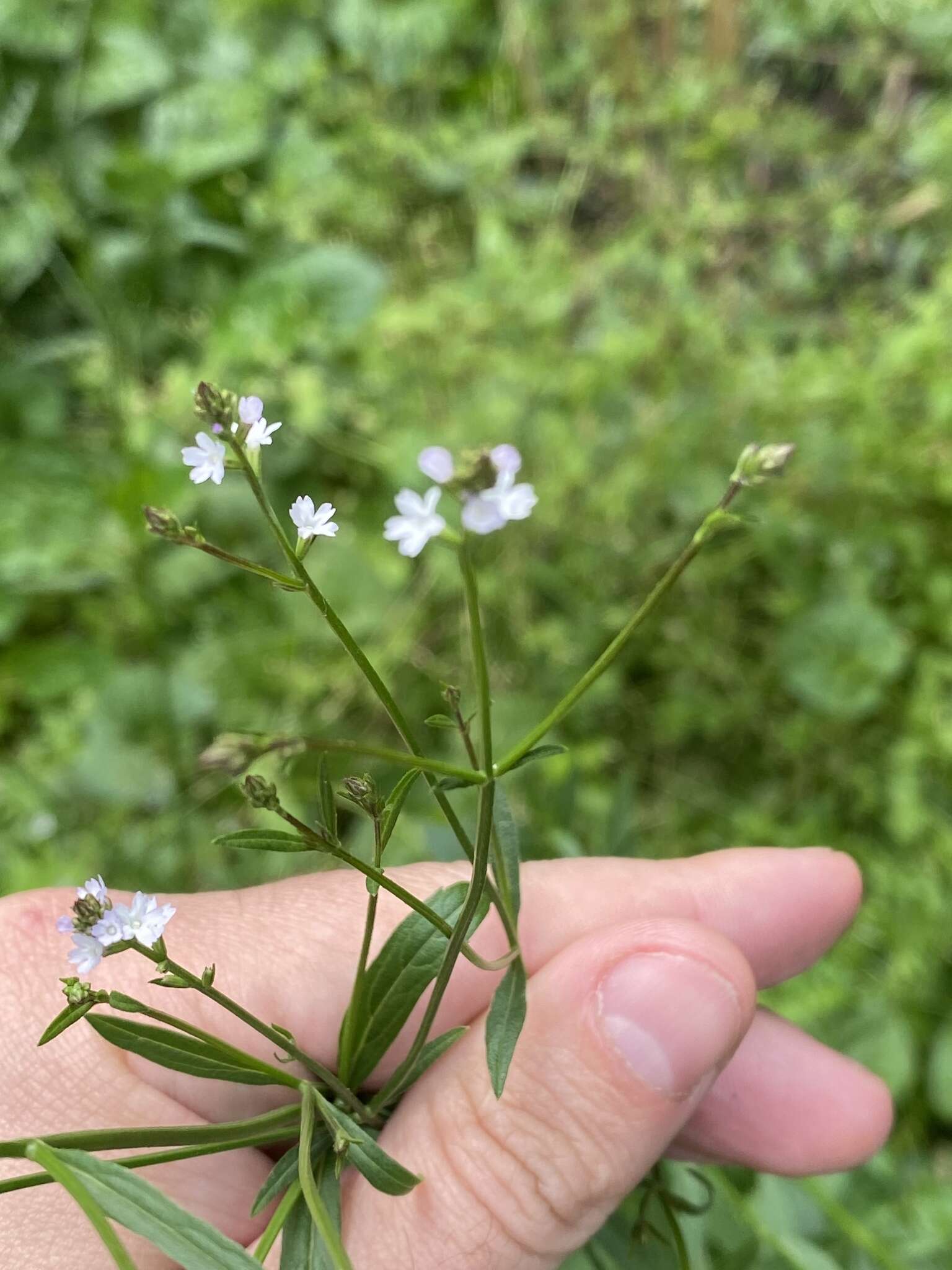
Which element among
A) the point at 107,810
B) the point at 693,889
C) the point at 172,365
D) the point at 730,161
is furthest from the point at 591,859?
the point at 730,161

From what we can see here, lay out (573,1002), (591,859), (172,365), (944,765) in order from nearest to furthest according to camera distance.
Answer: (573,1002) → (591,859) → (944,765) → (172,365)

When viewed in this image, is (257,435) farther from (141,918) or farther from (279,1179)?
(279,1179)

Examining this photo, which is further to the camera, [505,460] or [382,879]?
[382,879]

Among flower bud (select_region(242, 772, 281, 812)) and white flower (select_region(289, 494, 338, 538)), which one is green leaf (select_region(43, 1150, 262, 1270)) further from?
white flower (select_region(289, 494, 338, 538))

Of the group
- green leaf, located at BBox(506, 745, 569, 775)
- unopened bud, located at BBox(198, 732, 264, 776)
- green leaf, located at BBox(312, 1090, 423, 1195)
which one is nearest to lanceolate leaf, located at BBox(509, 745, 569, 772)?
green leaf, located at BBox(506, 745, 569, 775)

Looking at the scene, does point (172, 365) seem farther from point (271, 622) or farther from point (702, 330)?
point (702, 330)

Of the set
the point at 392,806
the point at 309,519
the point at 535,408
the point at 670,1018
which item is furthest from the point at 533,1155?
the point at 535,408
